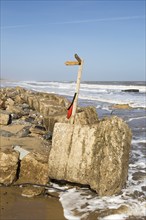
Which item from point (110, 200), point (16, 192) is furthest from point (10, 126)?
point (110, 200)

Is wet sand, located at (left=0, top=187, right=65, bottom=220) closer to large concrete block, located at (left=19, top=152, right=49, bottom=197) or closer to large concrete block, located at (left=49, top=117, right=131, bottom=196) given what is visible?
large concrete block, located at (left=19, top=152, right=49, bottom=197)

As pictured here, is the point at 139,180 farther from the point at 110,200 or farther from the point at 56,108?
the point at 56,108

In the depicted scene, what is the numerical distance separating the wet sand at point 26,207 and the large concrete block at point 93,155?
0.55m


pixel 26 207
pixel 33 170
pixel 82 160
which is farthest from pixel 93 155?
pixel 26 207

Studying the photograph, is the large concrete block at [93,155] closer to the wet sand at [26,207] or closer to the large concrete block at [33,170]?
the large concrete block at [33,170]

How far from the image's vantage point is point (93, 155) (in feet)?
16.4

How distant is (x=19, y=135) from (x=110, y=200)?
148 inches

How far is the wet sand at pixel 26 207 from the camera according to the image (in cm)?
424

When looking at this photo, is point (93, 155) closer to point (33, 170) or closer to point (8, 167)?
point (33, 170)

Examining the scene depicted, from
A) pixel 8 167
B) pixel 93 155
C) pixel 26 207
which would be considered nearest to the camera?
pixel 26 207

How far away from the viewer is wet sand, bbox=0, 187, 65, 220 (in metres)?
4.24

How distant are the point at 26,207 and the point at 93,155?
4.18 feet

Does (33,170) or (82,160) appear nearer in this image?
(82,160)

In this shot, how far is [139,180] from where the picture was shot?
5.91 meters
